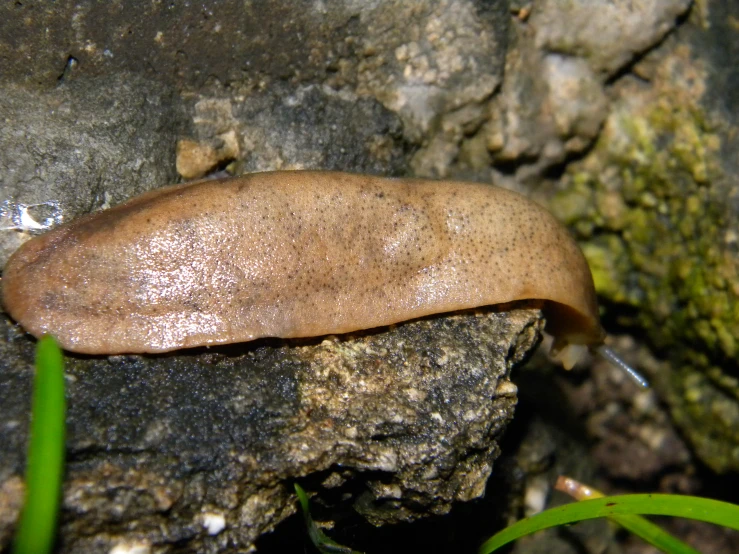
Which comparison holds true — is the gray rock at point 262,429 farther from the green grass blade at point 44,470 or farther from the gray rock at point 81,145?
the gray rock at point 81,145

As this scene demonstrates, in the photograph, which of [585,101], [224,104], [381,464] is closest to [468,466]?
[381,464]

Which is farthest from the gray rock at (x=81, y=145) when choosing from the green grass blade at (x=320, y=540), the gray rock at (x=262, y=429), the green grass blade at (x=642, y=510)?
the green grass blade at (x=642, y=510)

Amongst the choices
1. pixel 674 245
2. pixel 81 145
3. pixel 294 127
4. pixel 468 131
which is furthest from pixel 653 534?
pixel 81 145

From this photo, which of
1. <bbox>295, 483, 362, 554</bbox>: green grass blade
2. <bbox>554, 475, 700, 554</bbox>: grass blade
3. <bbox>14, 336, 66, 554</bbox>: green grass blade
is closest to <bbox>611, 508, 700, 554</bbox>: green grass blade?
<bbox>554, 475, 700, 554</bbox>: grass blade

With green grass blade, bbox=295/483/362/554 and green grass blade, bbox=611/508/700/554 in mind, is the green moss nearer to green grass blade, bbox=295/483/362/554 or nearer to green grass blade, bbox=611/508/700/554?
green grass blade, bbox=611/508/700/554

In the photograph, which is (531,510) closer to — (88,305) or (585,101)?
(585,101)

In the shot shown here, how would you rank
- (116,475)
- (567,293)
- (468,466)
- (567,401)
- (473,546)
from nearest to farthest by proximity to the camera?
(116,475) → (468,466) → (567,293) → (473,546) → (567,401)
